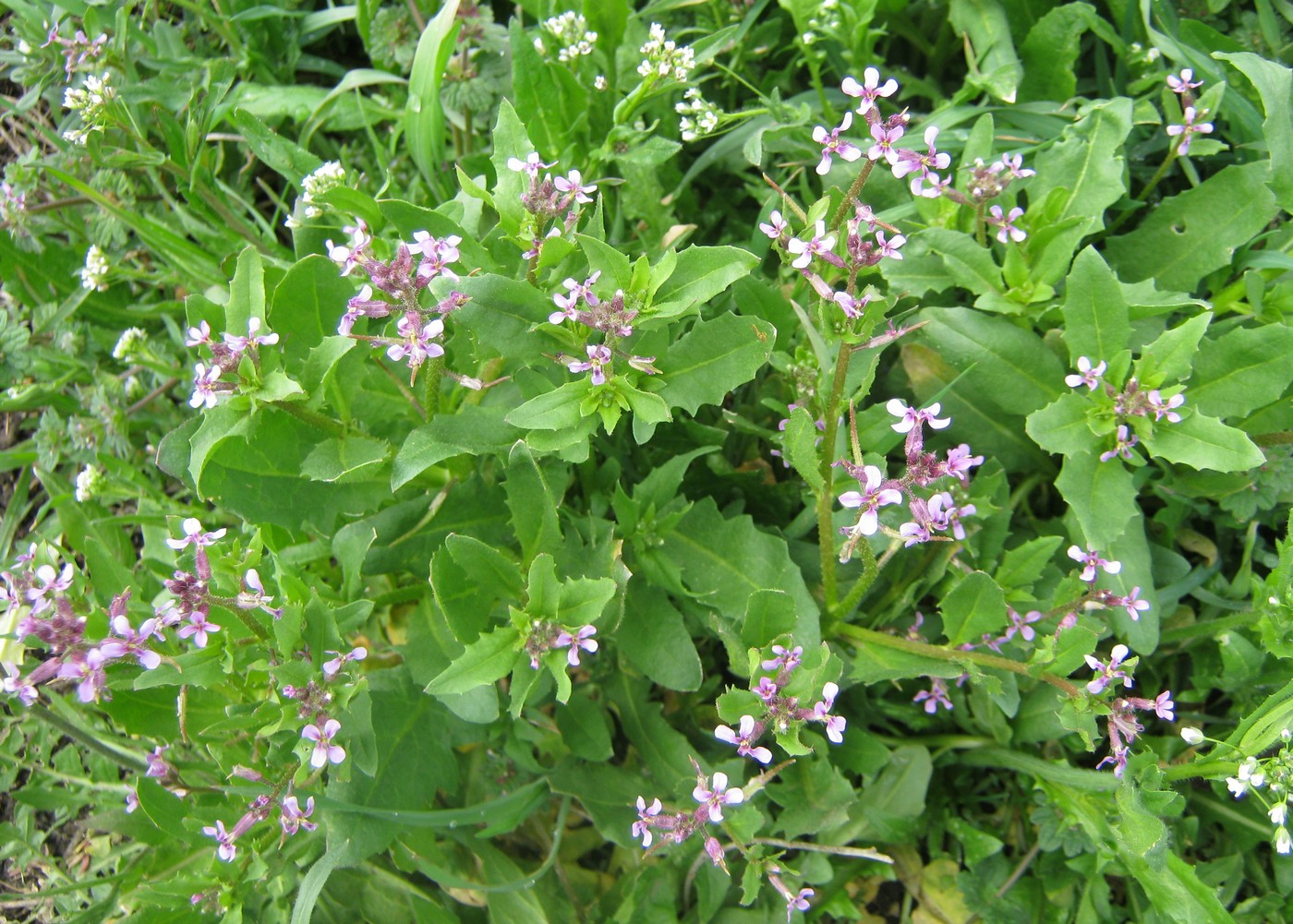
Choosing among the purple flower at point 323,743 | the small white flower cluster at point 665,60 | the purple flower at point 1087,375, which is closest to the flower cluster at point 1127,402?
the purple flower at point 1087,375

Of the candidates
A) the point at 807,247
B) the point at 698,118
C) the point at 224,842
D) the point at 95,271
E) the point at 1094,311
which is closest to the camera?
the point at 807,247

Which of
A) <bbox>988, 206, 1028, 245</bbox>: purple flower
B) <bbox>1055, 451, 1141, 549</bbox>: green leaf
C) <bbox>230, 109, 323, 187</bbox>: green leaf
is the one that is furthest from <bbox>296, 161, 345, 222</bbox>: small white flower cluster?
<bbox>1055, 451, 1141, 549</bbox>: green leaf

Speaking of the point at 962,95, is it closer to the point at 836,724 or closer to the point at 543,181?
the point at 543,181

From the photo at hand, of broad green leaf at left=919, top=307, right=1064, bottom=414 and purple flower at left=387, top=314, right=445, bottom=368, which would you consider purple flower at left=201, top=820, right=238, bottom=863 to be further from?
broad green leaf at left=919, top=307, right=1064, bottom=414

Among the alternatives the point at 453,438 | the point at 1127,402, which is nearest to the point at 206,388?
the point at 453,438

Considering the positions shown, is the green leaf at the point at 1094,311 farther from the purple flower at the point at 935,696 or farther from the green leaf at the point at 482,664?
the green leaf at the point at 482,664

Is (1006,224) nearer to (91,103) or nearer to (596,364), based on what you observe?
(596,364)
